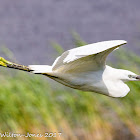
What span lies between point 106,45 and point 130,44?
4.10 metres

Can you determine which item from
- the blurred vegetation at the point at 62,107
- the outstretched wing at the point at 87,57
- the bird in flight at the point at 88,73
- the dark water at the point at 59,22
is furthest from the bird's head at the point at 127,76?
the dark water at the point at 59,22

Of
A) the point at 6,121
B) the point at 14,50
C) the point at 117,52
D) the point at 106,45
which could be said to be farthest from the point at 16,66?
the point at 14,50

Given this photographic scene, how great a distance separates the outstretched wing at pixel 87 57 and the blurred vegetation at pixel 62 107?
79 cm

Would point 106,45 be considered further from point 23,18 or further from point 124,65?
point 23,18

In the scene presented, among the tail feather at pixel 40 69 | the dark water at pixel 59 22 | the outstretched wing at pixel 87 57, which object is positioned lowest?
the outstretched wing at pixel 87 57

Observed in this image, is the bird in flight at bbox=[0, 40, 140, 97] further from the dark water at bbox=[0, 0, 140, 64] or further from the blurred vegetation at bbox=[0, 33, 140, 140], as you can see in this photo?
the dark water at bbox=[0, 0, 140, 64]

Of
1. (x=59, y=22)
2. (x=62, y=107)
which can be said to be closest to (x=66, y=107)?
(x=62, y=107)

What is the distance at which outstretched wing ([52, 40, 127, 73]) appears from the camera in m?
1.83

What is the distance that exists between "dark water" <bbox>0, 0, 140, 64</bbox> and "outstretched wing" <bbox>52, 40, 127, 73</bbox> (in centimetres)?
367

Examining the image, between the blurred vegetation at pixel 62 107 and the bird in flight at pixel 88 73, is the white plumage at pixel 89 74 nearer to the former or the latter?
the bird in flight at pixel 88 73

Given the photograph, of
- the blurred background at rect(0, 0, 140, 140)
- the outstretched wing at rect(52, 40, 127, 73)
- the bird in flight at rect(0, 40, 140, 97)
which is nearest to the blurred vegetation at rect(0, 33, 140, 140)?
the blurred background at rect(0, 0, 140, 140)

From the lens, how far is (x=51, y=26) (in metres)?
6.78

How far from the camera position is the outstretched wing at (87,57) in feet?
6.00

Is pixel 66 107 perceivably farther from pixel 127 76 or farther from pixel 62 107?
pixel 127 76
